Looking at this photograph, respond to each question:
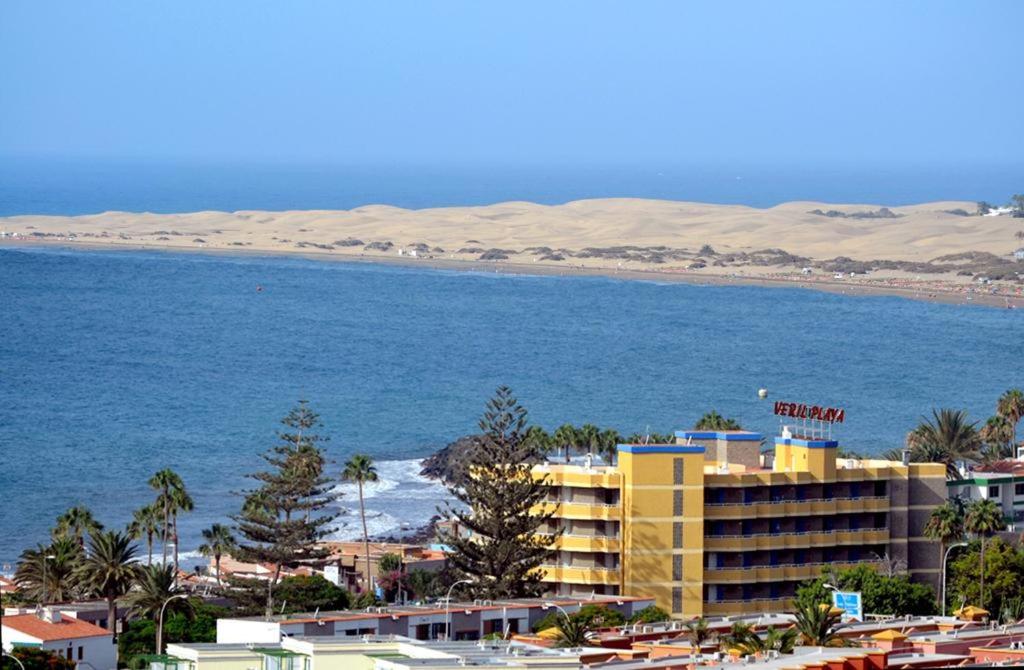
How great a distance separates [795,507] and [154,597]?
18112 mm

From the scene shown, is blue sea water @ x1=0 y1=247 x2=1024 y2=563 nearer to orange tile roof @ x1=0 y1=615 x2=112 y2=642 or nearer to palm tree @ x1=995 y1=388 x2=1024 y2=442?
palm tree @ x1=995 y1=388 x2=1024 y2=442

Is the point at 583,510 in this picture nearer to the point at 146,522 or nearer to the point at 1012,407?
the point at 146,522

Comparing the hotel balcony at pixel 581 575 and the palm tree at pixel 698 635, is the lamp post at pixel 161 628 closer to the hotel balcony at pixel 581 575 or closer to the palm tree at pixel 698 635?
the palm tree at pixel 698 635

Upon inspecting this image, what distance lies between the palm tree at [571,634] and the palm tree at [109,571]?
17032 millimetres

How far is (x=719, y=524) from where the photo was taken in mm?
67875

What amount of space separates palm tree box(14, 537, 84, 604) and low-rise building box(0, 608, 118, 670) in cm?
732

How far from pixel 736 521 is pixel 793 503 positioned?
177 cm

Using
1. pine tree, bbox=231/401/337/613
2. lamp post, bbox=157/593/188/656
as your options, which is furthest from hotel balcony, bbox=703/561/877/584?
lamp post, bbox=157/593/188/656

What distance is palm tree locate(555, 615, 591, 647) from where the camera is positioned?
151 ft

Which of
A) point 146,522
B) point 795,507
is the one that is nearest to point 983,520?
point 795,507

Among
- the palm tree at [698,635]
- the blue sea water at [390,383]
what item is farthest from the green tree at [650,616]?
the blue sea water at [390,383]

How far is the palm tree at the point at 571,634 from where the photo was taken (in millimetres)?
45906

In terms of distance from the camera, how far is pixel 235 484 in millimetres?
109125

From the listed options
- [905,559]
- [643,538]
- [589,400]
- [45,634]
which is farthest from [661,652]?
[589,400]
